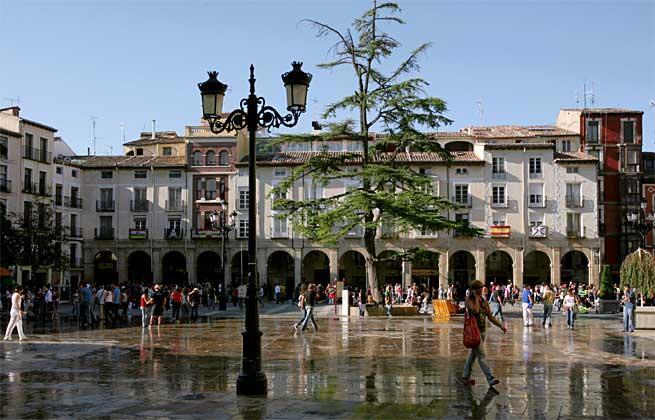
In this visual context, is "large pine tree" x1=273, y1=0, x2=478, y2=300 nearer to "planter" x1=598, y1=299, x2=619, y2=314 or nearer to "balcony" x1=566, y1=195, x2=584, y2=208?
"planter" x1=598, y1=299, x2=619, y2=314

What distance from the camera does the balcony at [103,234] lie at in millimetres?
60719

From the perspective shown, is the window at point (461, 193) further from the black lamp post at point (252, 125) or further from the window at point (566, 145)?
the black lamp post at point (252, 125)

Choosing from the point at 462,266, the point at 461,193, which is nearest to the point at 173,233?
the point at 461,193

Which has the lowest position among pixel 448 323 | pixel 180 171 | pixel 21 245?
pixel 448 323

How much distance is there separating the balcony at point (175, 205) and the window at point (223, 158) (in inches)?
177

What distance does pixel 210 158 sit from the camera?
60.5m

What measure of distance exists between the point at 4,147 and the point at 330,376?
46.3m

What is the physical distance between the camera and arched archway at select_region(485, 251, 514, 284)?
198 ft

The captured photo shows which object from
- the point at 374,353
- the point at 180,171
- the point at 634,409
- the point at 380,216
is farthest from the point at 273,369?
the point at 180,171

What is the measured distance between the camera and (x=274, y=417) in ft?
28.6

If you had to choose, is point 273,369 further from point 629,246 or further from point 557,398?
point 629,246

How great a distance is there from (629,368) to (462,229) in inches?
783

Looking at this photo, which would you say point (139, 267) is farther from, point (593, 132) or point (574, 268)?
point (593, 132)

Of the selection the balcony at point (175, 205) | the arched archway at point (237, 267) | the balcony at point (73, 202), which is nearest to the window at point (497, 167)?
the arched archway at point (237, 267)
